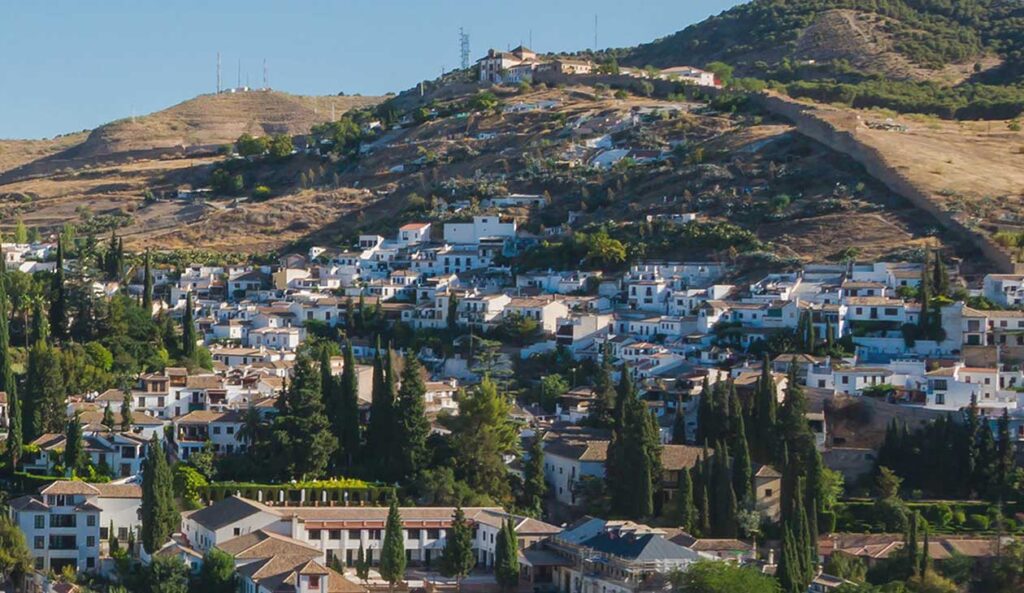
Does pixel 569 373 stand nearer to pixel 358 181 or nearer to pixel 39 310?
pixel 39 310

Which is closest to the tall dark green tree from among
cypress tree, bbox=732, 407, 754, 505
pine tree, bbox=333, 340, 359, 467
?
pine tree, bbox=333, 340, 359, 467

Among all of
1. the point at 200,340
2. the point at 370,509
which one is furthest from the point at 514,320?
the point at 370,509

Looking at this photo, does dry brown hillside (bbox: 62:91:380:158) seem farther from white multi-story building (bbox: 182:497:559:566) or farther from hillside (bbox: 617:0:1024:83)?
white multi-story building (bbox: 182:497:559:566)

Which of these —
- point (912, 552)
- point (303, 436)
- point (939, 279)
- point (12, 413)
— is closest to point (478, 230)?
point (939, 279)

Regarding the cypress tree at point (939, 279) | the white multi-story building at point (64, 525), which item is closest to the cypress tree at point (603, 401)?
the cypress tree at point (939, 279)

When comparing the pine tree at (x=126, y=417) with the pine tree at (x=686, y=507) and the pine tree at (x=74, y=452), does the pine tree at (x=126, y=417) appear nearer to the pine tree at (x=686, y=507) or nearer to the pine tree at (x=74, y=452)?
the pine tree at (x=74, y=452)

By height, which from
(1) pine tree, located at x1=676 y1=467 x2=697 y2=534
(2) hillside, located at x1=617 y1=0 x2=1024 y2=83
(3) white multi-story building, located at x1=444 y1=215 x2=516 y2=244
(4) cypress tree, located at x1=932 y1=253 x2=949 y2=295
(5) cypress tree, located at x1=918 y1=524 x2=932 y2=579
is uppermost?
(2) hillside, located at x1=617 y1=0 x2=1024 y2=83
